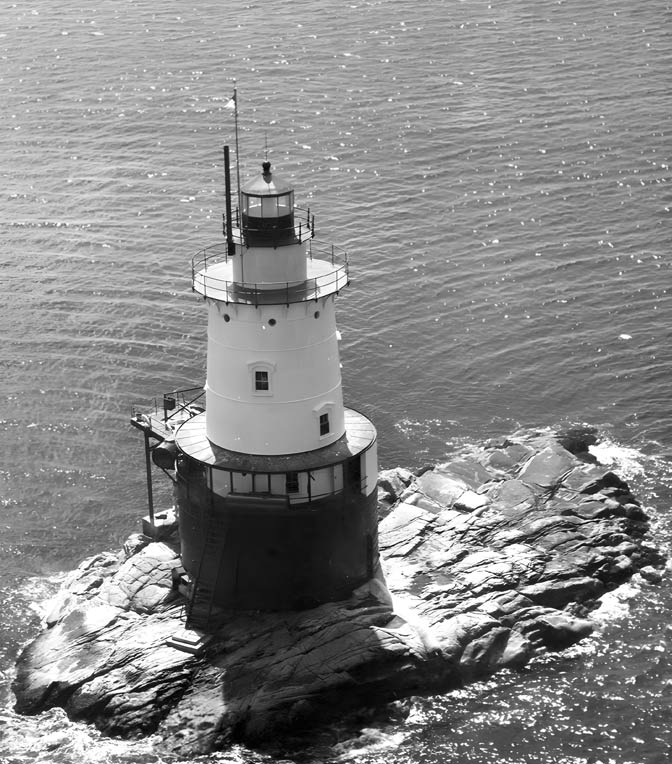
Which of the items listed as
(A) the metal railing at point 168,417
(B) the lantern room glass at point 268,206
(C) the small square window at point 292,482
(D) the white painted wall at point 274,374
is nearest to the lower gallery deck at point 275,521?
(C) the small square window at point 292,482

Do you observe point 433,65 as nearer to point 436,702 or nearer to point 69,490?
point 69,490

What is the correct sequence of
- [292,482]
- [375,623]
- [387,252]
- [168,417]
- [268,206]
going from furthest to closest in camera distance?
[387,252]
[168,417]
[292,482]
[375,623]
[268,206]

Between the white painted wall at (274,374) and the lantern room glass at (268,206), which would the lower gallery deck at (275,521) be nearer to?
the white painted wall at (274,374)

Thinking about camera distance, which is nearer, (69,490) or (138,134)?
(69,490)

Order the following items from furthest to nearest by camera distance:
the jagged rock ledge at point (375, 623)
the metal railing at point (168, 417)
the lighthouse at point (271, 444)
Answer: the metal railing at point (168, 417)
the lighthouse at point (271, 444)
the jagged rock ledge at point (375, 623)

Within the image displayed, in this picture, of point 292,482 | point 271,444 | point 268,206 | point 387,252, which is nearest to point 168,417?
point 271,444

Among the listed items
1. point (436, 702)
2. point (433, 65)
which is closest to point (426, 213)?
point (433, 65)

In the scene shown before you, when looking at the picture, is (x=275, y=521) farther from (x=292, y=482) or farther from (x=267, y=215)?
(x=267, y=215)
